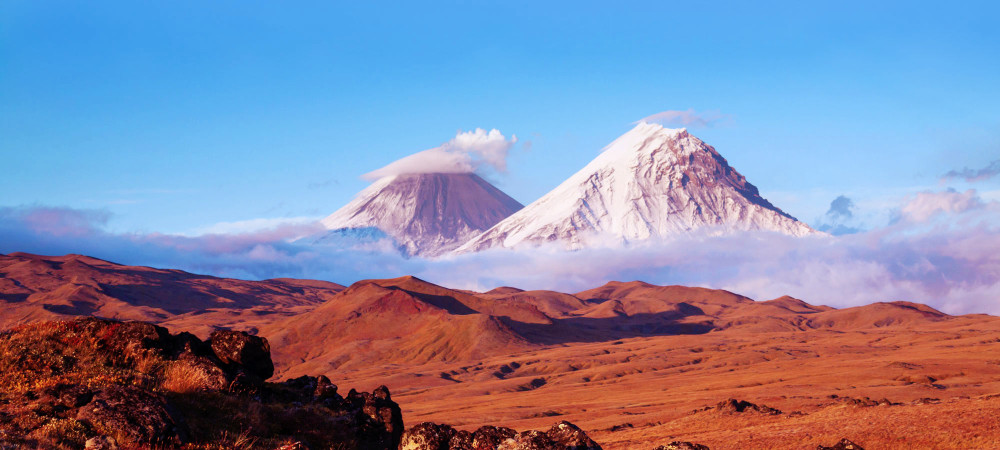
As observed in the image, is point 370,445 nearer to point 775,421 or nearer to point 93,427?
point 93,427

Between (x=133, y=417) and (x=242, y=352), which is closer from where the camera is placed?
(x=133, y=417)

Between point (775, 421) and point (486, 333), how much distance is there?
14213 cm

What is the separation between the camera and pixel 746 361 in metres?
135

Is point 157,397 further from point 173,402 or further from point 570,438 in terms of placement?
point 570,438

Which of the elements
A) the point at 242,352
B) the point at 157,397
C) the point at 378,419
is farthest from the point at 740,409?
the point at 157,397

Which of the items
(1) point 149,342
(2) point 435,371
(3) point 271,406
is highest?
(1) point 149,342

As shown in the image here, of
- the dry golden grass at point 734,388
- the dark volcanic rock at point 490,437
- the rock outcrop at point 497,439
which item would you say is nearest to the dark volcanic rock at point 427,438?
the rock outcrop at point 497,439

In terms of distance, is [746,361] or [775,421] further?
[746,361]

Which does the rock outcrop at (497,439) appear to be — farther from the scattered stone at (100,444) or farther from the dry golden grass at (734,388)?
the dry golden grass at (734,388)

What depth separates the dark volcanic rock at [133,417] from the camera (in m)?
11.3

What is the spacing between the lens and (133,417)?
11531 mm

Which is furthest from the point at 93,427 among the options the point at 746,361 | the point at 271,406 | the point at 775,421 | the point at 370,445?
the point at 746,361

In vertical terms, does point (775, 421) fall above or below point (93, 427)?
below

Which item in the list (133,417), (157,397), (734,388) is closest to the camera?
(133,417)
